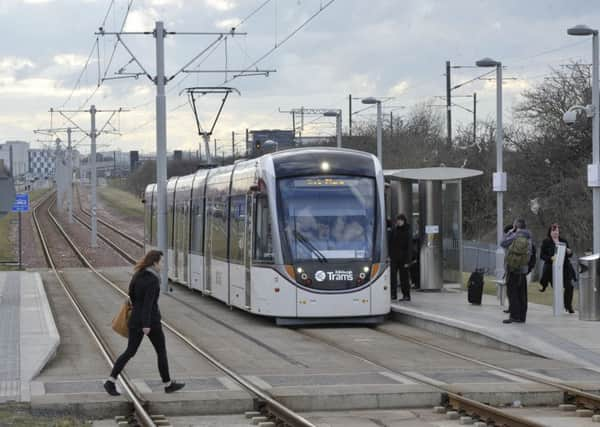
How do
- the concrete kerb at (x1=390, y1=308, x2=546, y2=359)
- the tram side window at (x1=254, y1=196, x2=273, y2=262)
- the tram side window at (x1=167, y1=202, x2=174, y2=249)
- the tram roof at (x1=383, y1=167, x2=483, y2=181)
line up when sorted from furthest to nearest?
the tram side window at (x1=167, y1=202, x2=174, y2=249), the tram roof at (x1=383, y1=167, x2=483, y2=181), the tram side window at (x1=254, y1=196, x2=273, y2=262), the concrete kerb at (x1=390, y1=308, x2=546, y2=359)

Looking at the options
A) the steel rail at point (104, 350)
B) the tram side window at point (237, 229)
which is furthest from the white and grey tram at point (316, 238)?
the steel rail at point (104, 350)

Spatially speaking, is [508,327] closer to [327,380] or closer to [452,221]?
[327,380]

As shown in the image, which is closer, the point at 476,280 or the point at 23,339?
the point at 23,339

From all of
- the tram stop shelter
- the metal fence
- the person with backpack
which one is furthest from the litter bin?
the metal fence

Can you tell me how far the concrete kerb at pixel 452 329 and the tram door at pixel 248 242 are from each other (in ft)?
9.27

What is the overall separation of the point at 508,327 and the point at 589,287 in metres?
1.91

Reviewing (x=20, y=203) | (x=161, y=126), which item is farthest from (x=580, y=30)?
(x=20, y=203)

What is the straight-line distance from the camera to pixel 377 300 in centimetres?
2211

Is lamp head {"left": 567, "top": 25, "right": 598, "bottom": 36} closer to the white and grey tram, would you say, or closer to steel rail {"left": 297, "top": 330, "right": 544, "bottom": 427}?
the white and grey tram

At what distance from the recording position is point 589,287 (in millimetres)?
20859

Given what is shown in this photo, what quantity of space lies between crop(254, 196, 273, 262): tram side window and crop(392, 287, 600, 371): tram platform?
9.53 feet

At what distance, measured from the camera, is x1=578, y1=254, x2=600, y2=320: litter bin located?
814 inches

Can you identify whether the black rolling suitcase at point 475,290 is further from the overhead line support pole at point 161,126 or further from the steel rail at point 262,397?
the overhead line support pole at point 161,126

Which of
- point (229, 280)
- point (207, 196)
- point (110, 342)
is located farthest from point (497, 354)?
point (207, 196)
